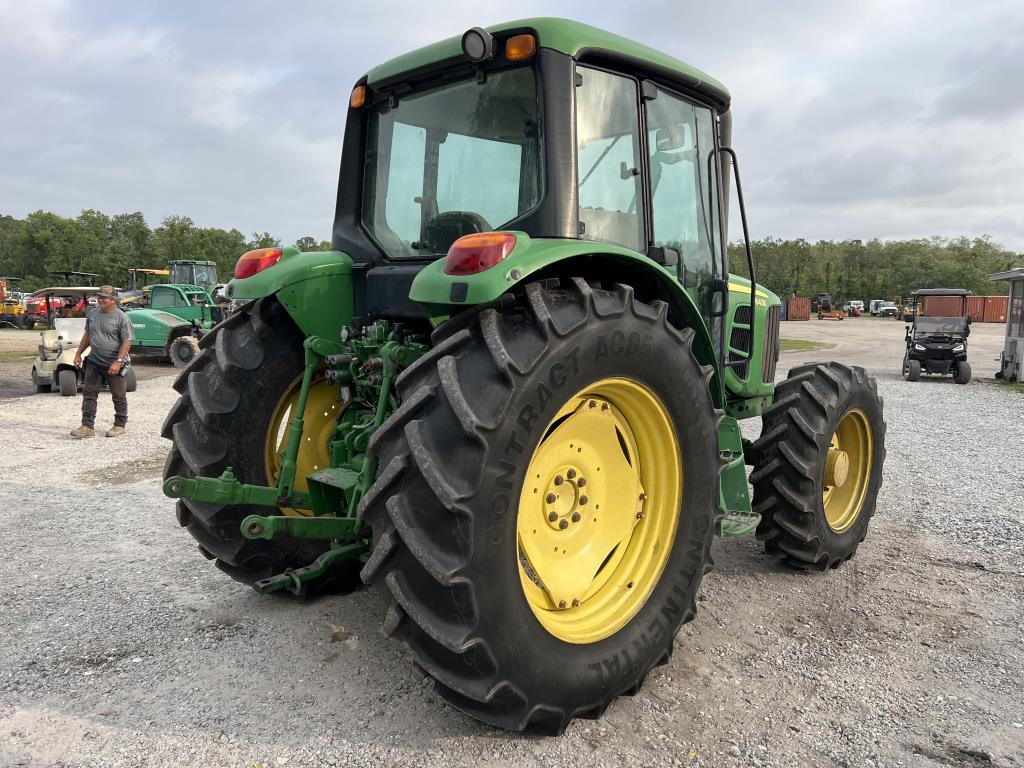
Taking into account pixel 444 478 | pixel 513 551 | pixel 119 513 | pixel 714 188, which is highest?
pixel 714 188

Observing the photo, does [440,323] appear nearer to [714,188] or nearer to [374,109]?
[374,109]

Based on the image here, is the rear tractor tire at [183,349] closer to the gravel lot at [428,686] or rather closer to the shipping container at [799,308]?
the gravel lot at [428,686]

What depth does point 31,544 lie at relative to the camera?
14.6 feet

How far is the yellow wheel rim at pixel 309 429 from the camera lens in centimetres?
339

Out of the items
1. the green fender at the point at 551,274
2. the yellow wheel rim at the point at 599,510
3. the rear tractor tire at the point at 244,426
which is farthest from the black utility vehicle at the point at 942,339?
the rear tractor tire at the point at 244,426

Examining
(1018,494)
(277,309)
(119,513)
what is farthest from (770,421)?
(119,513)

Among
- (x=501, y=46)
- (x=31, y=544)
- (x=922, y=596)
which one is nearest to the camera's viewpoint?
(x=501, y=46)

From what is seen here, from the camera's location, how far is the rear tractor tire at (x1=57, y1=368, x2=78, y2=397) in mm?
11266

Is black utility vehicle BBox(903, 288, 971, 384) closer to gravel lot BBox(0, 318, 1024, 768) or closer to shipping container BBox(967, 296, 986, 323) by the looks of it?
gravel lot BBox(0, 318, 1024, 768)

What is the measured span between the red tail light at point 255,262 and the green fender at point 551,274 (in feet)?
3.77

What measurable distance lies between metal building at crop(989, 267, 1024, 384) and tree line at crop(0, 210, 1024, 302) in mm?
38444

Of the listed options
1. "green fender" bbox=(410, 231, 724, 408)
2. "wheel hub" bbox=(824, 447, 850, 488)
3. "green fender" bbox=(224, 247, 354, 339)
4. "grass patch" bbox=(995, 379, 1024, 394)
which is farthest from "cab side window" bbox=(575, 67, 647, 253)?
"grass patch" bbox=(995, 379, 1024, 394)

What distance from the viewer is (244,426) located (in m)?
3.22

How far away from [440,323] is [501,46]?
114cm
